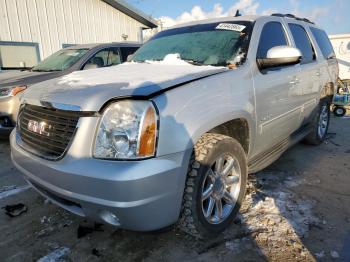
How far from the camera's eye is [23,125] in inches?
101

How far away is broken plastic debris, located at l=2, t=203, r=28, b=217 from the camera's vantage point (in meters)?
3.02

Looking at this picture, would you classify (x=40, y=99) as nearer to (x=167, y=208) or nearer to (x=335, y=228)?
(x=167, y=208)

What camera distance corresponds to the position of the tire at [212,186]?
215 centimetres

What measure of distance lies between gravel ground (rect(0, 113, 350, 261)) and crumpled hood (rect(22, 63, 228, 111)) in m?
0.98

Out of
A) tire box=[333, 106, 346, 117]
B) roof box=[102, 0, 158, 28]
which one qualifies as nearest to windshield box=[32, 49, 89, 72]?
roof box=[102, 0, 158, 28]

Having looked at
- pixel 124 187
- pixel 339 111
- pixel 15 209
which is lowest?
pixel 339 111

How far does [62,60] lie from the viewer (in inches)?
251

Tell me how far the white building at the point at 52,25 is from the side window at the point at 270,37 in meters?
7.93

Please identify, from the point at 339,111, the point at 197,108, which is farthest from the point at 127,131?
the point at 339,111

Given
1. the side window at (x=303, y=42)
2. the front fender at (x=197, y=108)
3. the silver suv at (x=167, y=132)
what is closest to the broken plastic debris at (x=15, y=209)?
the silver suv at (x=167, y=132)

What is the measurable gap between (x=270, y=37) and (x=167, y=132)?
207 centimetres

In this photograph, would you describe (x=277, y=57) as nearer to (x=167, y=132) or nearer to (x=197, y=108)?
(x=197, y=108)

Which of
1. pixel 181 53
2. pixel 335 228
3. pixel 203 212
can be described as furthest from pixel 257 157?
pixel 181 53

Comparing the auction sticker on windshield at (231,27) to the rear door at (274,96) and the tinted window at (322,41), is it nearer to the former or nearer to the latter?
the rear door at (274,96)
